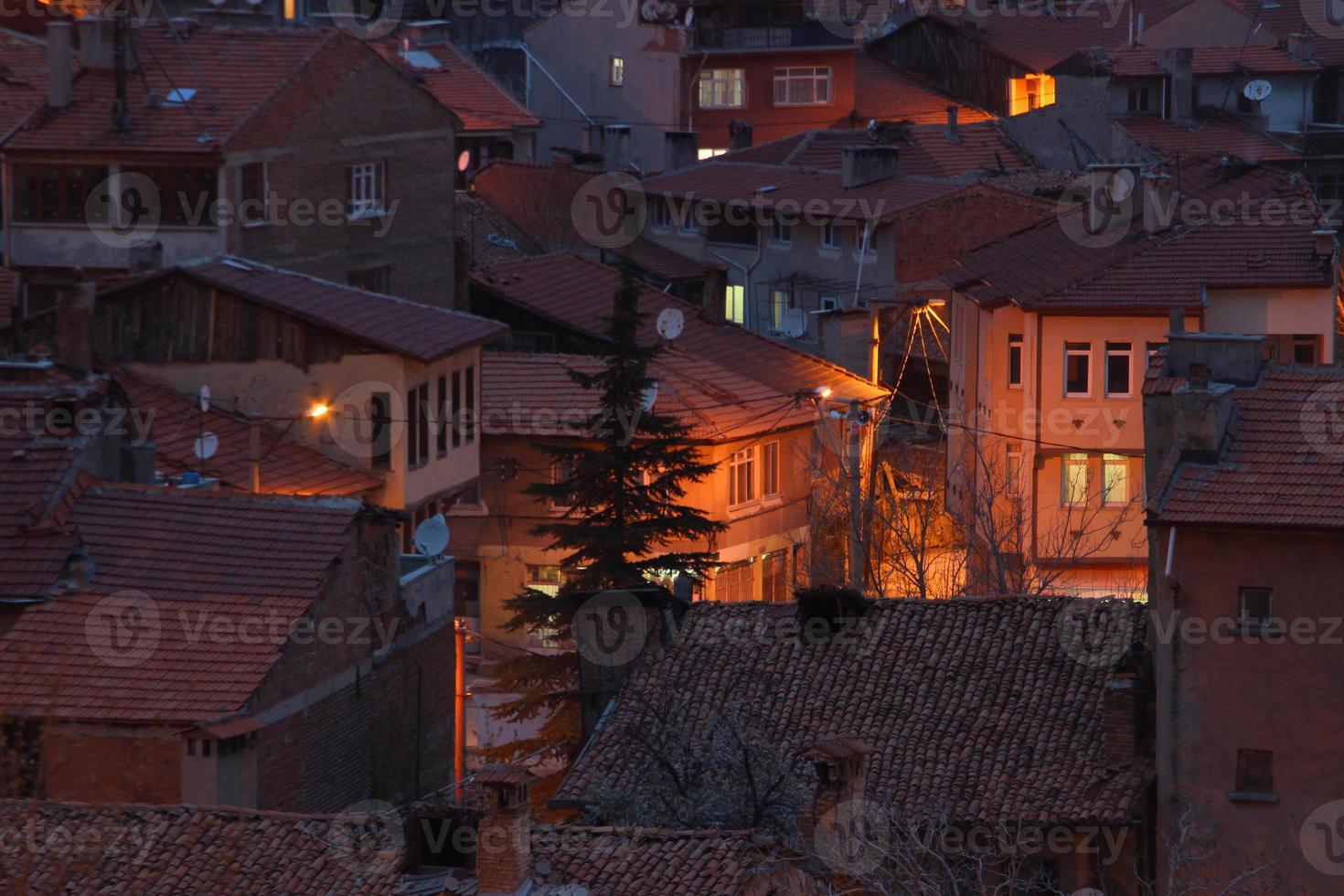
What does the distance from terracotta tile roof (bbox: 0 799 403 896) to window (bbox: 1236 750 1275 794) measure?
8.68m

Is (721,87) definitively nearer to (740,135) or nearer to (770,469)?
(740,135)

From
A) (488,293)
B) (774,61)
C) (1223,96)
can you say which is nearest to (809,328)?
(488,293)

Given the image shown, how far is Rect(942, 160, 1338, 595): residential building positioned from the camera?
39.5 m

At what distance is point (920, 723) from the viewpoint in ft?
77.6

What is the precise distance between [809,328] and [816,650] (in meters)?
23.3

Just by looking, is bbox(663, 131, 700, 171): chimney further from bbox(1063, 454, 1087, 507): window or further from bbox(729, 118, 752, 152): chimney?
bbox(1063, 454, 1087, 507): window

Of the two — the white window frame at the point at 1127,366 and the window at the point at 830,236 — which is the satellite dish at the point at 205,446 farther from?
the window at the point at 830,236

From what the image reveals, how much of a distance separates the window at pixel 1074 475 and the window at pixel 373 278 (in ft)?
39.7

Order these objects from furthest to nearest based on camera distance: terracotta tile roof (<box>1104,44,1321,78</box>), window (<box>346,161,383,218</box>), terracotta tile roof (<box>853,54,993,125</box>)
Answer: terracotta tile roof (<box>853,54,993,125</box>) < terracotta tile roof (<box>1104,44,1321,78</box>) < window (<box>346,161,383,218</box>)

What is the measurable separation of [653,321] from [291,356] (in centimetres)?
1172

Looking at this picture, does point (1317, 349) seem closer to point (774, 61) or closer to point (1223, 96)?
point (1223, 96)

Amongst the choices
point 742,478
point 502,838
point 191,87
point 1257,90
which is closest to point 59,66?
point 191,87

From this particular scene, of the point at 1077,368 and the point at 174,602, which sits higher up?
the point at 1077,368

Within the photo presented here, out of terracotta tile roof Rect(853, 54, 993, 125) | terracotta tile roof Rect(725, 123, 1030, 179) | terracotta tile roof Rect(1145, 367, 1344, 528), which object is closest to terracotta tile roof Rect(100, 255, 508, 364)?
terracotta tile roof Rect(1145, 367, 1344, 528)
